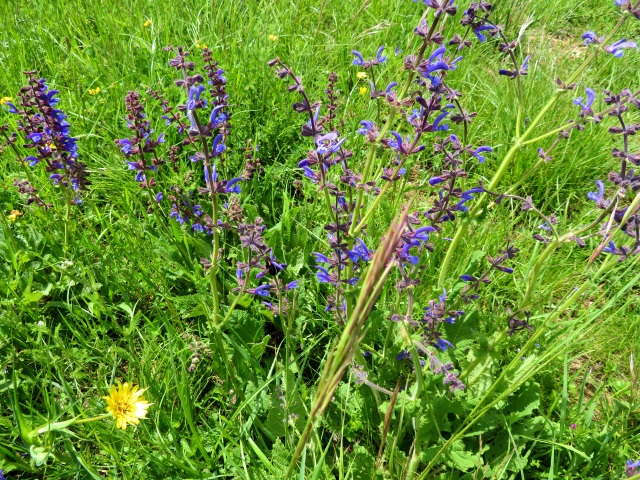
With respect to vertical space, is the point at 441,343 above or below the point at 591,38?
below

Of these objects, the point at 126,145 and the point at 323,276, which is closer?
the point at 323,276

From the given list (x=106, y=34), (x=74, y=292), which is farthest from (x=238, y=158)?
(x=106, y=34)

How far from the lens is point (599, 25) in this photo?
4703 mm

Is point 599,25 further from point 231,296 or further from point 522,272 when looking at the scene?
point 231,296

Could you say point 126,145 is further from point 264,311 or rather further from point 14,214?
point 264,311

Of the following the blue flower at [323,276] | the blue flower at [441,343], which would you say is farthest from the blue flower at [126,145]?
the blue flower at [441,343]

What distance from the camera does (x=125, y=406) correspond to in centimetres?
167

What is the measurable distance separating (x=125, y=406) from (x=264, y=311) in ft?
2.37

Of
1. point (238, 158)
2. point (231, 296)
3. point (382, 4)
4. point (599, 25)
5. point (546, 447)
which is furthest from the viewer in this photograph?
point (599, 25)

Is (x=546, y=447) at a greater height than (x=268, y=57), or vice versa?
(x=268, y=57)

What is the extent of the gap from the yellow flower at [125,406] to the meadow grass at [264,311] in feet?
0.41

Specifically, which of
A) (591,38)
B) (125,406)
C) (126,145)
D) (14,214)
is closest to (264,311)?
(125,406)

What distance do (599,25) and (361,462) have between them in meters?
4.70

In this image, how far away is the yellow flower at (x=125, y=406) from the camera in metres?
1.61
